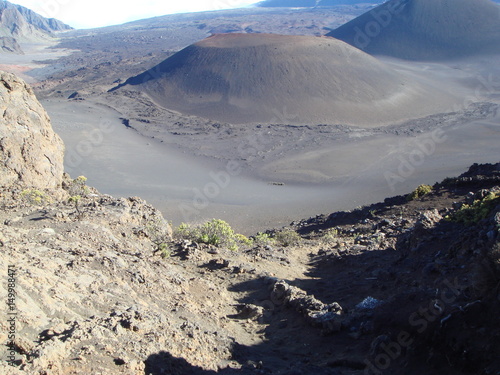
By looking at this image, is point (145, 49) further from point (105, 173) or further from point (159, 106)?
point (105, 173)

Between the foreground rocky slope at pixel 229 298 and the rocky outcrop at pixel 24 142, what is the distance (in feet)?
1.77

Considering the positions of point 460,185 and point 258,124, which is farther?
point 258,124

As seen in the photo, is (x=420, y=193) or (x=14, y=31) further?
(x=14, y=31)

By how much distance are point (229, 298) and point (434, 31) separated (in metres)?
66.8

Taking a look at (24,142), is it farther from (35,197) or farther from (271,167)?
(271,167)

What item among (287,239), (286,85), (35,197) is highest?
(286,85)

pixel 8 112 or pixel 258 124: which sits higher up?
pixel 8 112

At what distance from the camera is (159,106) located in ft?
131

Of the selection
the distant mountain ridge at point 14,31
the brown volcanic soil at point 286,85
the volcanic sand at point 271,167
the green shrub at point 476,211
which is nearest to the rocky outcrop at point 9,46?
the distant mountain ridge at point 14,31

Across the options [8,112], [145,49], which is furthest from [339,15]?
[8,112]

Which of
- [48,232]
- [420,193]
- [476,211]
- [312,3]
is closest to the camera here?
[48,232]

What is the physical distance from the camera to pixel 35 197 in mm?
9398

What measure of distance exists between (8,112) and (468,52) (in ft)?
204

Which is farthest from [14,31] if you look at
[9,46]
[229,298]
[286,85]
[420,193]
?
[229,298]
